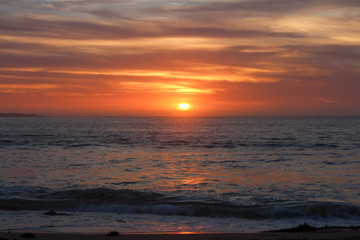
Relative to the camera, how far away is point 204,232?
1272cm

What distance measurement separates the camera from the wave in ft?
52.2

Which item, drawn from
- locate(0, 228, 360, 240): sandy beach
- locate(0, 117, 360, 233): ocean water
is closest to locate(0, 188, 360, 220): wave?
locate(0, 117, 360, 233): ocean water

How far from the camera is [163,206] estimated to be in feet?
55.5

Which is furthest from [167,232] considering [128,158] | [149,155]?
[149,155]

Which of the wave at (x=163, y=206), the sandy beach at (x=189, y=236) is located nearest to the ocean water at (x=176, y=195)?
the wave at (x=163, y=206)

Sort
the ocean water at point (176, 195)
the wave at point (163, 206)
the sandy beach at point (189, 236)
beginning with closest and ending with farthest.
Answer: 1. the sandy beach at point (189, 236)
2. the ocean water at point (176, 195)
3. the wave at point (163, 206)

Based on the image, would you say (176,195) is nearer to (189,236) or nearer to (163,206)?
(163,206)

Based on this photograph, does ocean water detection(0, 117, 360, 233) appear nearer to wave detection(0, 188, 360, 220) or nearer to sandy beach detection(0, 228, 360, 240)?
wave detection(0, 188, 360, 220)

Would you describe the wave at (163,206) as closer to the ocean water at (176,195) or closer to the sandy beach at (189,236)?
the ocean water at (176,195)

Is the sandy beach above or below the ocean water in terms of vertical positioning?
above

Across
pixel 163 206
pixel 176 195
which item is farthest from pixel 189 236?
pixel 176 195

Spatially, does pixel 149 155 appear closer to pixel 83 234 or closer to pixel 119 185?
pixel 119 185

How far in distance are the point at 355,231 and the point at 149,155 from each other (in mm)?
26104

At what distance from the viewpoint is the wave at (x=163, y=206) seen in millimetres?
15906
